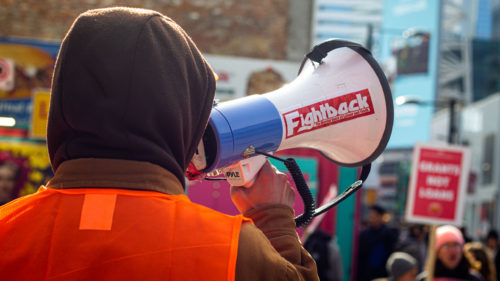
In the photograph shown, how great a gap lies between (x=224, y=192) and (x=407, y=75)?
→ 55.0ft

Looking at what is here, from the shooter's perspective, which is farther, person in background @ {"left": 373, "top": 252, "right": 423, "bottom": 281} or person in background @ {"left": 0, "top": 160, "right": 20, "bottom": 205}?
person in background @ {"left": 0, "top": 160, "right": 20, "bottom": 205}

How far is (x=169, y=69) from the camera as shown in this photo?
1218mm

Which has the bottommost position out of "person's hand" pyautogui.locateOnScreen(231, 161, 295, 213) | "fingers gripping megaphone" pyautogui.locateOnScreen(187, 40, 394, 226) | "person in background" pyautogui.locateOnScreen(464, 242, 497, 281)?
"person in background" pyautogui.locateOnScreen(464, 242, 497, 281)

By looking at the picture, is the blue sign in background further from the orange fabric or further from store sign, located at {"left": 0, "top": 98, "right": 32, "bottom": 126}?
the orange fabric

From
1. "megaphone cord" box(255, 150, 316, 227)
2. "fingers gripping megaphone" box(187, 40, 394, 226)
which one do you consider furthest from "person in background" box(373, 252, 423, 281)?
"megaphone cord" box(255, 150, 316, 227)

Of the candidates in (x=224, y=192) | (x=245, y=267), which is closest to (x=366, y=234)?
(x=224, y=192)

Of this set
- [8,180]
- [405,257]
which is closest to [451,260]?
[405,257]

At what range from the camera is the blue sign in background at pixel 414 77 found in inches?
691

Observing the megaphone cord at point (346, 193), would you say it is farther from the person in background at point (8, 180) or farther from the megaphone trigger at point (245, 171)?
the person in background at point (8, 180)

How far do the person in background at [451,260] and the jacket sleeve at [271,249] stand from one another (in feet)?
16.4

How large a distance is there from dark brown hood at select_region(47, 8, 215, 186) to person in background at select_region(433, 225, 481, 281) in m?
5.20

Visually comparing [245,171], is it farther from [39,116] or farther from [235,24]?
[235,24]

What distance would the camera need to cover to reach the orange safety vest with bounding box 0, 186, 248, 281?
117 centimetres

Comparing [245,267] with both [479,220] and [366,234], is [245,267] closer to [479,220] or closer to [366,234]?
[366,234]
